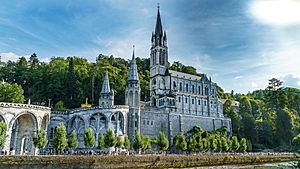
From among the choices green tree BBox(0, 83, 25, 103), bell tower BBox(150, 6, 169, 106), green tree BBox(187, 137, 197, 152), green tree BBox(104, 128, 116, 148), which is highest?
bell tower BBox(150, 6, 169, 106)

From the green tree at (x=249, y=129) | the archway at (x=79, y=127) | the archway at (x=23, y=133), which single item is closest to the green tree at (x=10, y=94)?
the archway at (x=23, y=133)

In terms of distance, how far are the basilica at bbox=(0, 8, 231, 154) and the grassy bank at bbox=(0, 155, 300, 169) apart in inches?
552

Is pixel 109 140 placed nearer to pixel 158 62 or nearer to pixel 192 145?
pixel 192 145

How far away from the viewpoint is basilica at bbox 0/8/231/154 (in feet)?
154

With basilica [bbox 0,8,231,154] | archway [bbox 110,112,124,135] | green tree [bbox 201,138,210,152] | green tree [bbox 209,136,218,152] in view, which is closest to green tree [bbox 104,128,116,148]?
basilica [bbox 0,8,231,154]

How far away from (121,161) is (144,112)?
957 inches

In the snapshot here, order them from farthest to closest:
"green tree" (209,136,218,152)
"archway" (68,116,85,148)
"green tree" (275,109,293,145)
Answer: "green tree" (275,109,293,145)
"green tree" (209,136,218,152)
"archway" (68,116,85,148)

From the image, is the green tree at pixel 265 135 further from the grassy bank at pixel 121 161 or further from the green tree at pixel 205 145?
the green tree at pixel 205 145

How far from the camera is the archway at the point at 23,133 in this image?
152 ft

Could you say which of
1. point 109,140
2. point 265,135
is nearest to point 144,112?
point 109,140

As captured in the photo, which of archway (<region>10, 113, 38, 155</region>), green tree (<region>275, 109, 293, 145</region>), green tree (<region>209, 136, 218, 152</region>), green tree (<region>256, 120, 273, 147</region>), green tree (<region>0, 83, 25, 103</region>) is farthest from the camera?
green tree (<region>256, 120, 273, 147</region>)

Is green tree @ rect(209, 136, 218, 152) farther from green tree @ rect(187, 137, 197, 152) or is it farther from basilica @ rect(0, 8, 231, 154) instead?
Answer: basilica @ rect(0, 8, 231, 154)

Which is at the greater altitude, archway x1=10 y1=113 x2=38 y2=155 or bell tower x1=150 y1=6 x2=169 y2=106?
bell tower x1=150 y1=6 x2=169 y2=106

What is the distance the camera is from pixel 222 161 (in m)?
46.2
